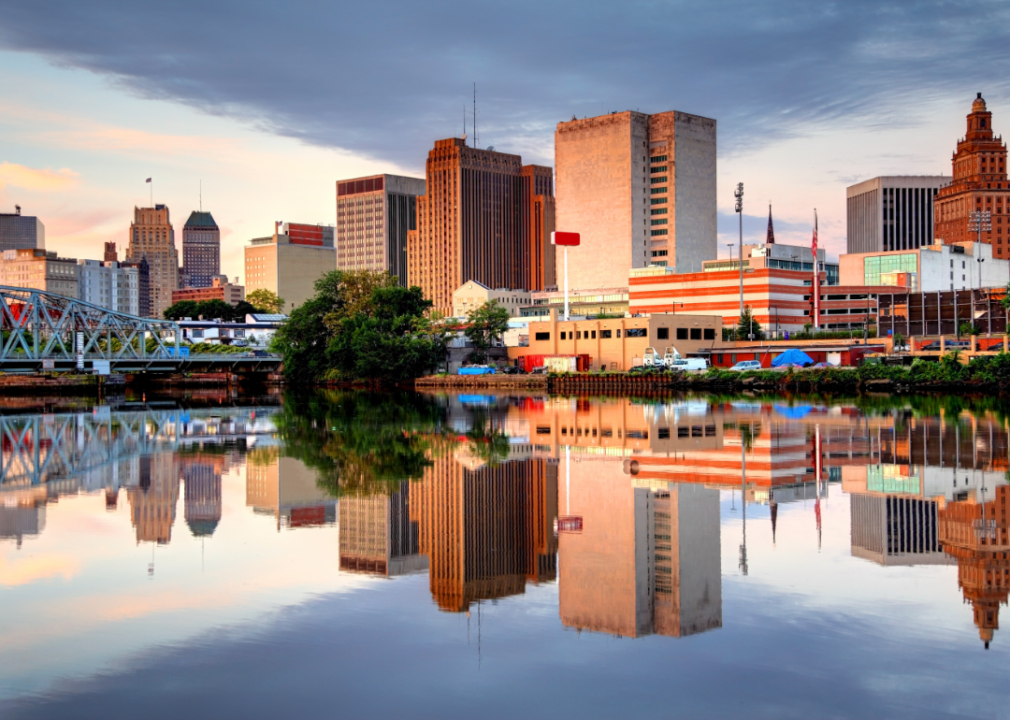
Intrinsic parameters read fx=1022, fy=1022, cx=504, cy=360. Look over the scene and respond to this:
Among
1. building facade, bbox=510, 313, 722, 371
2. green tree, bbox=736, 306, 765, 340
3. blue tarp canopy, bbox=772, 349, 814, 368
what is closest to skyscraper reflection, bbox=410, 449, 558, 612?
blue tarp canopy, bbox=772, 349, 814, 368

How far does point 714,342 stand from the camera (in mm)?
108812

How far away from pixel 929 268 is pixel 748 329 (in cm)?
4352

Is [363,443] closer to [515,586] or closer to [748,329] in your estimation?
[515,586]

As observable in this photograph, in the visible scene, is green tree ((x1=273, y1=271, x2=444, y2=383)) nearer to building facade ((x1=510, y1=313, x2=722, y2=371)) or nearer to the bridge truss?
building facade ((x1=510, y1=313, x2=722, y2=371))

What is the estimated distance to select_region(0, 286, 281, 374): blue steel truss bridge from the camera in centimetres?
10781

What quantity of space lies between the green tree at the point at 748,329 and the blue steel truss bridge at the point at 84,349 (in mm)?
56042

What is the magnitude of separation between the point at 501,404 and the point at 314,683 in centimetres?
5713

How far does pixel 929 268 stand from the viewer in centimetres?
13950

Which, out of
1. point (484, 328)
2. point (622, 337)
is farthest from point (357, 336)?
point (622, 337)

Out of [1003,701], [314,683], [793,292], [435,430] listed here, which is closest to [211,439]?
[435,430]

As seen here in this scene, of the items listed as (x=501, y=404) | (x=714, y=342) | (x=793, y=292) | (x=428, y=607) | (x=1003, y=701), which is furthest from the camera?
(x=793, y=292)

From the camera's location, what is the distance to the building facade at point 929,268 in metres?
138

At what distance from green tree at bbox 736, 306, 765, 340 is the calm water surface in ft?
263

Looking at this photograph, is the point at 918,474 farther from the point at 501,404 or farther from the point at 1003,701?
the point at 501,404
